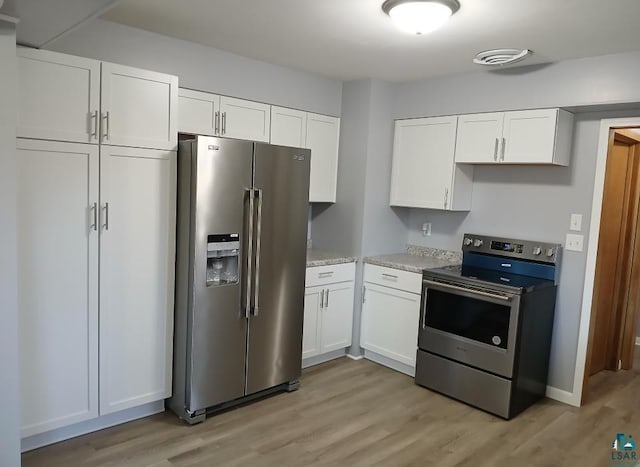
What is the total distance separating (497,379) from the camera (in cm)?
315

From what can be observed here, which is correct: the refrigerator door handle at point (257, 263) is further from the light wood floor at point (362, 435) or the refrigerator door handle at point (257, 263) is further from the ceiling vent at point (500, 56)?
the ceiling vent at point (500, 56)

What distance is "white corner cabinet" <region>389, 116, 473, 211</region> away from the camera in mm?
3801

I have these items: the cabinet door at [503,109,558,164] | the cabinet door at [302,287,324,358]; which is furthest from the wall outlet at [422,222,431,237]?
the cabinet door at [302,287,324,358]

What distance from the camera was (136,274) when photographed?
276 centimetres

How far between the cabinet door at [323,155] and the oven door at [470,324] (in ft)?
3.83

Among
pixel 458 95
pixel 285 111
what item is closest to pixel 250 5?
pixel 285 111

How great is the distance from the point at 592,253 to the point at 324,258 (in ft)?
6.23

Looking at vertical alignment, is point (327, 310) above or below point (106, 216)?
below

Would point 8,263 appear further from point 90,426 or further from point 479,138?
point 479,138

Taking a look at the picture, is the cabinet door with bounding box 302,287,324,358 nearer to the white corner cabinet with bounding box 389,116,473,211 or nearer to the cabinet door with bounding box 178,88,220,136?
the white corner cabinet with bounding box 389,116,473,211

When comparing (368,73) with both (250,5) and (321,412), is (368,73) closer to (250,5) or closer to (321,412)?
(250,5)

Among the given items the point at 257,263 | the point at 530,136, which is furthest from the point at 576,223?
the point at 257,263

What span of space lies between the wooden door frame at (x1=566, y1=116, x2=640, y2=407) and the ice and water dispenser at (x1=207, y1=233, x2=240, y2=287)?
236 centimetres

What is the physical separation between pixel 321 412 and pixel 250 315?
0.80 meters
